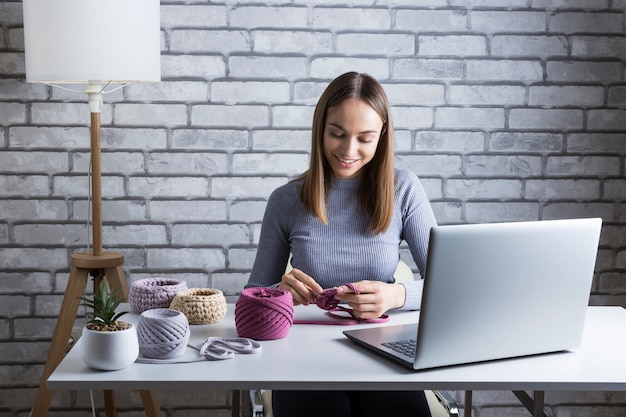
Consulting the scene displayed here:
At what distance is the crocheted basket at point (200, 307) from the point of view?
161 cm

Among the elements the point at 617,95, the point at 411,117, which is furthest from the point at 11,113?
the point at 617,95

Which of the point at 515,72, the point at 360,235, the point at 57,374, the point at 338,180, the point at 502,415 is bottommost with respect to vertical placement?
the point at 502,415

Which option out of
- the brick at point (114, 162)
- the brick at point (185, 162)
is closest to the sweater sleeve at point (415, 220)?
the brick at point (185, 162)

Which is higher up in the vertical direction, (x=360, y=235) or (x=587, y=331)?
(x=360, y=235)

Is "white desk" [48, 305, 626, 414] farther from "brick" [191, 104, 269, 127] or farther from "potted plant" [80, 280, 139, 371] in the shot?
"brick" [191, 104, 269, 127]

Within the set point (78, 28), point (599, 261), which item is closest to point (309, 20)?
point (78, 28)

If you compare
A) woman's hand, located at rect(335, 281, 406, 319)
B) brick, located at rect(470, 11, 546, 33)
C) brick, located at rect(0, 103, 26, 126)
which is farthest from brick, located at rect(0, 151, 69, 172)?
brick, located at rect(470, 11, 546, 33)

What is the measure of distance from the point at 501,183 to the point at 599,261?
482 mm

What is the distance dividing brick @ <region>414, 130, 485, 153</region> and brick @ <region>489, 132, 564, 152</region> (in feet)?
0.17

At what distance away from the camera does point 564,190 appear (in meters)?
2.72

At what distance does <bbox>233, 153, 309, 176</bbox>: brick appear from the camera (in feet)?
8.66

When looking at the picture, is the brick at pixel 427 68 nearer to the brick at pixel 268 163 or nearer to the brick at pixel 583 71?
the brick at pixel 583 71

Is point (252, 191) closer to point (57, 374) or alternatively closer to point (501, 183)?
point (501, 183)

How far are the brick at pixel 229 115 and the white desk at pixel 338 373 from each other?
4.16 ft
